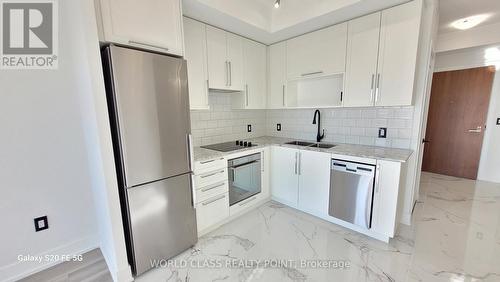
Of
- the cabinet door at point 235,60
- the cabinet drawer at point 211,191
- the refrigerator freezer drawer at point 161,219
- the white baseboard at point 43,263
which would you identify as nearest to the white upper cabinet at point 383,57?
the cabinet door at point 235,60

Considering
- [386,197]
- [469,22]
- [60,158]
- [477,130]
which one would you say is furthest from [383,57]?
[60,158]

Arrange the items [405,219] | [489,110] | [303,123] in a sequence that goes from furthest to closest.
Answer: [489,110] → [303,123] → [405,219]

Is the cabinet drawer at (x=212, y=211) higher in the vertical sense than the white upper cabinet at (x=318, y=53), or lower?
lower

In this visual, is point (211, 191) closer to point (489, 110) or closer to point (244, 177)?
point (244, 177)

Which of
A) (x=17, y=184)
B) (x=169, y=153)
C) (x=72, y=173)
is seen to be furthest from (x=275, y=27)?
(x=17, y=184)

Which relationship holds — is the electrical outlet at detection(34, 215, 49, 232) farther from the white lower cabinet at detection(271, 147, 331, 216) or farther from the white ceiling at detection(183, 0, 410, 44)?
the white lower cabinet at detection(271, 147, 331, 216)

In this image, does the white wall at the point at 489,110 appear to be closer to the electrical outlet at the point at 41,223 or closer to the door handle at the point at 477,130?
the door handle at the point at 477,130

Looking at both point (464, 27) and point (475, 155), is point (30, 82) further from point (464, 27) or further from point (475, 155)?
point (475, 155)

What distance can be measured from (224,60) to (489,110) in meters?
4.48

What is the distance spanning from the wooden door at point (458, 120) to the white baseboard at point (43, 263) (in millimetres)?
5711

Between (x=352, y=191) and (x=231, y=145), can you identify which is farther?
(x=231, y=145)

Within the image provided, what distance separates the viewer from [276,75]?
311 cm

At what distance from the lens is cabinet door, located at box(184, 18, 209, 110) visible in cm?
222

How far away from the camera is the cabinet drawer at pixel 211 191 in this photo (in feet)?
7.02
